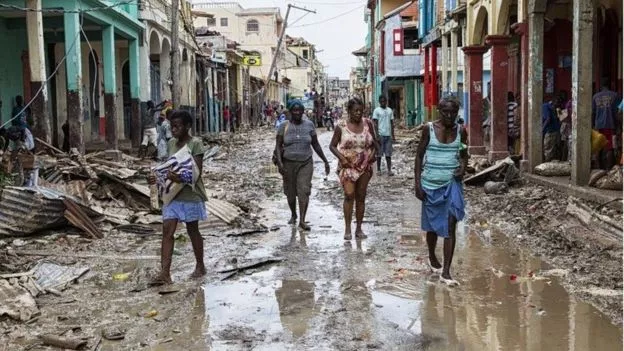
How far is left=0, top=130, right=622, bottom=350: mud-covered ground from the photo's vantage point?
4.72 metres

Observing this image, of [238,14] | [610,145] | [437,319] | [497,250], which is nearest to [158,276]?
[437,319]

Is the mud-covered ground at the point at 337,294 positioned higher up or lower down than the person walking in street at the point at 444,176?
lower down

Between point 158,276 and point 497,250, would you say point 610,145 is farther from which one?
point 158,276

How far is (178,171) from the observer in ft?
20.2

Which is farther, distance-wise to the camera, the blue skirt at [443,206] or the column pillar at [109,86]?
the column pillar at [109,86]

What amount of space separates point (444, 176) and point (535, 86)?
7284 mm

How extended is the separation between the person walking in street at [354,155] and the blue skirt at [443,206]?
1949 millimetres

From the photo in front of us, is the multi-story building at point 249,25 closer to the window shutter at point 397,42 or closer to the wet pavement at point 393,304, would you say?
the window shutter at point 397,42

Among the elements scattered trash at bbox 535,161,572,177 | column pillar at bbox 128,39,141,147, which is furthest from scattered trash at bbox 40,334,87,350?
column pillar at bbox 128,39,141,147

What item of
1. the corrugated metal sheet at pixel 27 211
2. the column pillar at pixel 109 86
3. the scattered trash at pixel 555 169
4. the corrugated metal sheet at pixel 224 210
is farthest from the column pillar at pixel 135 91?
the corrugated metal sheet at pixel 27 211

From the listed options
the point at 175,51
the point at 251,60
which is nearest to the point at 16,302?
the point at 175,51

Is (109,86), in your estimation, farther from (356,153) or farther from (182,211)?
(182,211)

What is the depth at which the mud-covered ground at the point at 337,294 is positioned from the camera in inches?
186

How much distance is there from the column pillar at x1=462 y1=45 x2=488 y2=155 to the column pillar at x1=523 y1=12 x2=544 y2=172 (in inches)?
208
